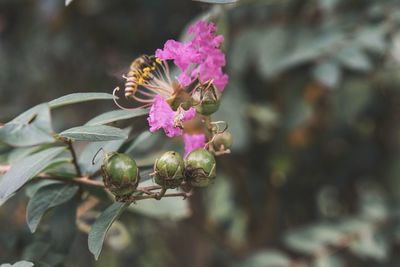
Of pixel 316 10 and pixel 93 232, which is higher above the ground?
pixel 316 10

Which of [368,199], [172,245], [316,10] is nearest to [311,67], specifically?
[316,10]

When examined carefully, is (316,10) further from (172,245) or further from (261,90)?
(172,245)

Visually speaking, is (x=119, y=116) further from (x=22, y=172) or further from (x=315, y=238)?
(x=315, y=238)

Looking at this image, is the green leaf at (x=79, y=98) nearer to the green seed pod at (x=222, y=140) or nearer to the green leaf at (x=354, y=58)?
the green seed pod at (x=222, y=140)

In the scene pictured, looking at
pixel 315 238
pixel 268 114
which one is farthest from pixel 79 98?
pixel 268 114

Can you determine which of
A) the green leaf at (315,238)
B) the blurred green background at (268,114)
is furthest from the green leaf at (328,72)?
the green leaf at (315,238)

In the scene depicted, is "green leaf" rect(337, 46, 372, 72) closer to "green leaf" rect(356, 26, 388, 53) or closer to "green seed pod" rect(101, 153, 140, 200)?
"green leaf" rect(356, 26, 388, 53)
